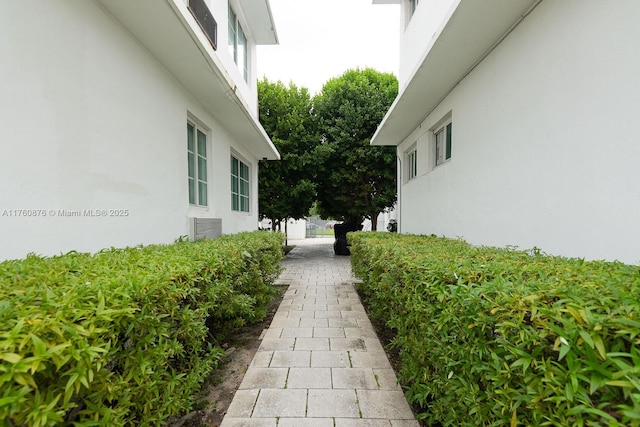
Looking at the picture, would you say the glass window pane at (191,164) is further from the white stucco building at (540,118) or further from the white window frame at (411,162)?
the white window frame at (411,162)

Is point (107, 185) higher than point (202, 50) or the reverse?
the reverse

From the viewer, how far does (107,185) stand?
3.22 m

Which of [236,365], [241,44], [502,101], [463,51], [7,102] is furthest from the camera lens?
[241,44]

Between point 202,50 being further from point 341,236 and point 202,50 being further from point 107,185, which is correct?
point 341,236

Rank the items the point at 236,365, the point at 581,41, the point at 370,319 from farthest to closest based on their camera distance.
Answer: the point at 370,319 < the point at 236,365 < the point at 581,41

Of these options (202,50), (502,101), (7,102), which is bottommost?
(7,102)

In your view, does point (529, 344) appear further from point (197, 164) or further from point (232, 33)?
point (232, 33)

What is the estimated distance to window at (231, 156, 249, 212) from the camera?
821cm

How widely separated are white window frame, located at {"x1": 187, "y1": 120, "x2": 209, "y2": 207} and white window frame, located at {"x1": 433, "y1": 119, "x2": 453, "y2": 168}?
15.5 ft

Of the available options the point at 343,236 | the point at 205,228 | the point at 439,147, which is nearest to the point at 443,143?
the point at 439,147

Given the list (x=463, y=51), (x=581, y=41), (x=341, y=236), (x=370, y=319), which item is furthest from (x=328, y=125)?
(x=581, y=41)

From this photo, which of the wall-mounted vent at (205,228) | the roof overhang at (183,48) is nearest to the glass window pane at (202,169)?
the wall-mounted vent at (205,228)

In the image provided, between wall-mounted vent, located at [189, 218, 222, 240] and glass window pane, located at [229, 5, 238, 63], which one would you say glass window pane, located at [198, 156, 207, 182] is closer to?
wall-mounted vent, located at [189, 218, 222, 240]

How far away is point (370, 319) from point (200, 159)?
4.35m
